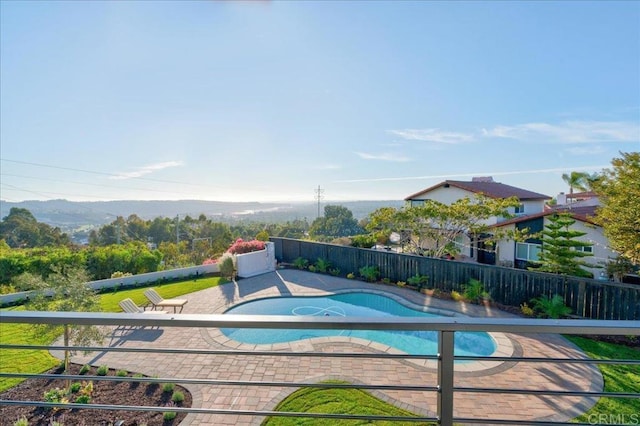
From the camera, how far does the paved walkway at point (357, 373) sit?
4.61 meters

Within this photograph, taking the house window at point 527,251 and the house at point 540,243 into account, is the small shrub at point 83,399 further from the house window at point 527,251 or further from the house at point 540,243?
the house window at point 527,251

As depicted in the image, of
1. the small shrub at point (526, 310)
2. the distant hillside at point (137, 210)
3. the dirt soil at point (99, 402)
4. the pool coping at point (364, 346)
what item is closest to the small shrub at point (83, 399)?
the dirt soil at point (99, 402)

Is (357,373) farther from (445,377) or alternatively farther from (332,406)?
Answer: (445,377)

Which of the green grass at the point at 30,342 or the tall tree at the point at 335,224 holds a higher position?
the tall tree at the point at 335,224

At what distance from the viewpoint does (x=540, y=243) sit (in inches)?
607

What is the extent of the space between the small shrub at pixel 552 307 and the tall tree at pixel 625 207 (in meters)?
2.13

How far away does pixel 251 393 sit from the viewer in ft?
16.7

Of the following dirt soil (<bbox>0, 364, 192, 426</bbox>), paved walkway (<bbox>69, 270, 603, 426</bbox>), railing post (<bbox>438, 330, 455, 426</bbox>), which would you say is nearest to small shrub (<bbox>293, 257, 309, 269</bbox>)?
paved walkway (<bbox>69, 270, 603, 426</bbox>)

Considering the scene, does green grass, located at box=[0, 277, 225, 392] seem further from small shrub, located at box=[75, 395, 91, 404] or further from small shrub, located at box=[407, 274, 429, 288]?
small shrub, located at box=[407, 274, 429, 288]

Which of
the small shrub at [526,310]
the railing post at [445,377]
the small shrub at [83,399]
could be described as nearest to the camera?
the railing post at [445,377]

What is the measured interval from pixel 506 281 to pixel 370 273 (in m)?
4.97

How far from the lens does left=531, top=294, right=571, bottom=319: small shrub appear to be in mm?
8492

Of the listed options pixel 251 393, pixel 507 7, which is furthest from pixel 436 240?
pixel 251 393

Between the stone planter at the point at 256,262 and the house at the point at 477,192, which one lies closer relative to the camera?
the stone planter at the point at 256,262
